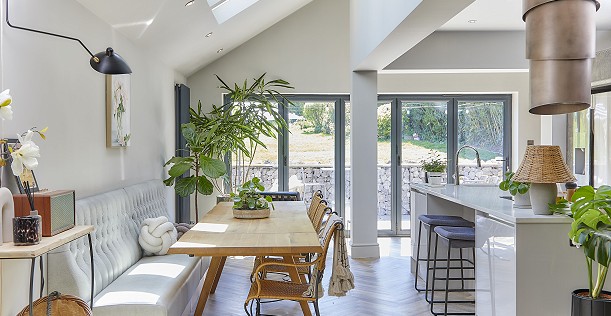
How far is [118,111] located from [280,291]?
2.07m

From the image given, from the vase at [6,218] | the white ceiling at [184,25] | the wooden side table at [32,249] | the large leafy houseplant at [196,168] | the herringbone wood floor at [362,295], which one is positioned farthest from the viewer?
the large leafy houseplant at [196,168]

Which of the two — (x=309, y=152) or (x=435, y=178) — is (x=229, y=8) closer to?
(x=309, y=152)

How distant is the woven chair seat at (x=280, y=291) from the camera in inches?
128

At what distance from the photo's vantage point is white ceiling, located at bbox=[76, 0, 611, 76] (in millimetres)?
4289

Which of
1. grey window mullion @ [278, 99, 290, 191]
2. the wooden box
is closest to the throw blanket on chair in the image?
the wooden box

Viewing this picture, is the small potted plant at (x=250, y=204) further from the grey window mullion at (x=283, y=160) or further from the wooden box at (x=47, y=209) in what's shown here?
the grey window mullion at (x=283, y=160)

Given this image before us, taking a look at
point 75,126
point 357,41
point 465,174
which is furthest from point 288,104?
point 75,126

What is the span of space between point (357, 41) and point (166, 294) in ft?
12.3

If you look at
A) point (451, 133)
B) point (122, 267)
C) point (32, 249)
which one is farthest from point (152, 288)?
point (451, 133)

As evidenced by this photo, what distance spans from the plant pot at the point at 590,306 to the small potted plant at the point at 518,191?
795mm

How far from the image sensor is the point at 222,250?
310cm

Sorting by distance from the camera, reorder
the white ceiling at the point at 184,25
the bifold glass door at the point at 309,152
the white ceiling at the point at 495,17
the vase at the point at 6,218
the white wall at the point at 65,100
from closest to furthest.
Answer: the vase at the point at 6,218 → the white wall at the point at 65,100 → the white ceiling at the point at 184,25 → the white ceiling at the point at 495,17 → the bifold glass door at the point at 309,152

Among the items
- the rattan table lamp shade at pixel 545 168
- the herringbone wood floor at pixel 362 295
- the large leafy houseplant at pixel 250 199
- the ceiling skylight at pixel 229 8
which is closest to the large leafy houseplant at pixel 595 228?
the rattan table lamp shade at pixel 545 168

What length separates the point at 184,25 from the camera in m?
5.19
